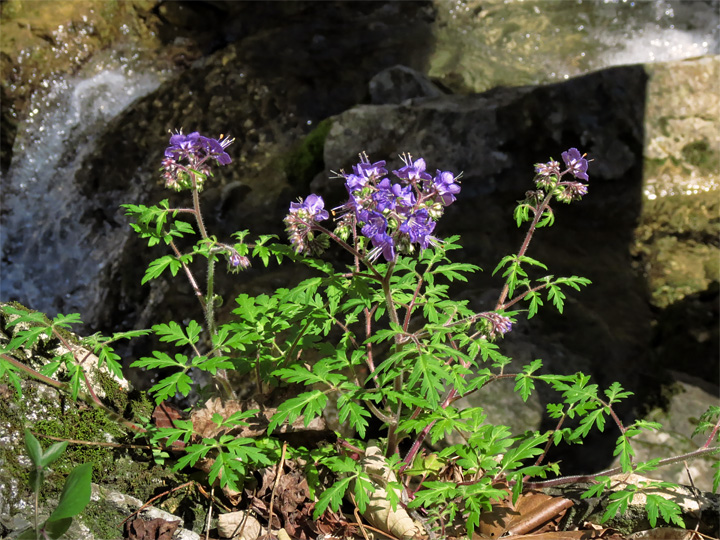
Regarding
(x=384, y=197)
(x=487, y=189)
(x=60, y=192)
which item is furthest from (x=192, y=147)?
(x=60, y=192)

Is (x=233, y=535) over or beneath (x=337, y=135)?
beneath

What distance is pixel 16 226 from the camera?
750 centimetres

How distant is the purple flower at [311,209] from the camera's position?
2514 millimetres

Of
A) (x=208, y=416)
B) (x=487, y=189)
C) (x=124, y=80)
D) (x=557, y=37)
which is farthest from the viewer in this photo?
(x=557, y=37)

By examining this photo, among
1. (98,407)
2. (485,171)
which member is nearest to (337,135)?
(485,171)

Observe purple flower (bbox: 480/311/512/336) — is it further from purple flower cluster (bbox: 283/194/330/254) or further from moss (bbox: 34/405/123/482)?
moss (bbox: 34/405/123/482)

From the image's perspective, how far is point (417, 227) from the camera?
2334mm

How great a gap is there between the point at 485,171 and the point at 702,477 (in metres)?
3.28

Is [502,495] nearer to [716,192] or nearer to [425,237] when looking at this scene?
[425,237]

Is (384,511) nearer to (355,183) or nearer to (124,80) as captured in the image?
(355,183)

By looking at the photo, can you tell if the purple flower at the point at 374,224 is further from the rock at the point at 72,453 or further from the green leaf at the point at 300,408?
the rock at the point at 72,453

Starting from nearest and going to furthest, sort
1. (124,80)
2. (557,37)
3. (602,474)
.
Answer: (602,474) < (124,80) < (557,37)

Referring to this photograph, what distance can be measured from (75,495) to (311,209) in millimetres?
1288

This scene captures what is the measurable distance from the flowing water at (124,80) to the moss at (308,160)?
6.26ft
